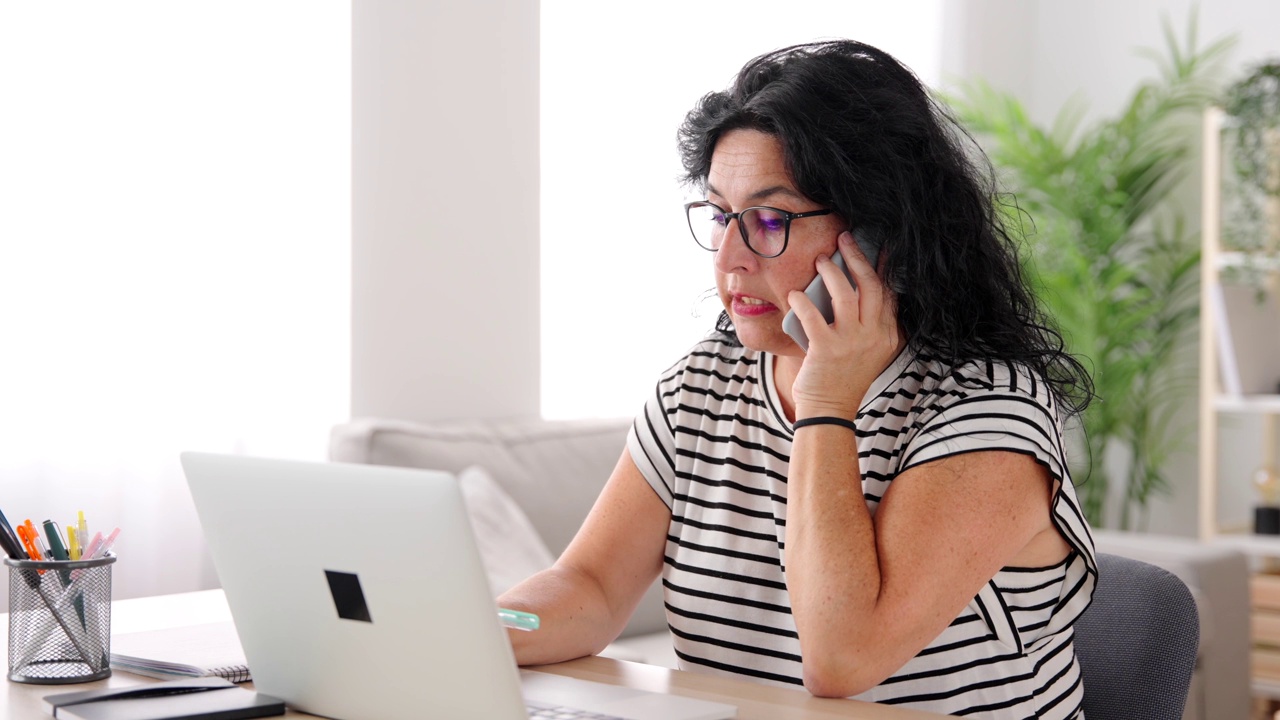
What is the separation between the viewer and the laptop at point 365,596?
893mm

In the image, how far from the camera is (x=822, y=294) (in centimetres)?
140

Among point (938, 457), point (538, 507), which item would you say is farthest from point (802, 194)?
point (538, 507)

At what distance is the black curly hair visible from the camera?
139cm

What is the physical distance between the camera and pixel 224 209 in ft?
8.67

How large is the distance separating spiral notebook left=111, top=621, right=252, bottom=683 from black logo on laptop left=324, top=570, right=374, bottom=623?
270 millimetres

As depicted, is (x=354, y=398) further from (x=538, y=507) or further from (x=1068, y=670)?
(x=1068, y=670)

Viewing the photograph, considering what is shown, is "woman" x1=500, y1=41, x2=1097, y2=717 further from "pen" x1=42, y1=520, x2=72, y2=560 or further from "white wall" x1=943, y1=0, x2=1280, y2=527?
"white wall" x1=943, y1=0, x2=1280, y2=527

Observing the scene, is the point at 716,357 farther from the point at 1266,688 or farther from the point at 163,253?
the point at 1266,688

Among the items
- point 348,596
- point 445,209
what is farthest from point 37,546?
point 445,209

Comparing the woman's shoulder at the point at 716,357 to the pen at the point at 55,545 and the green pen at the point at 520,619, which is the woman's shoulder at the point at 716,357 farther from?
the pen at the point at 55,545

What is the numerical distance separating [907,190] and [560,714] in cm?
67

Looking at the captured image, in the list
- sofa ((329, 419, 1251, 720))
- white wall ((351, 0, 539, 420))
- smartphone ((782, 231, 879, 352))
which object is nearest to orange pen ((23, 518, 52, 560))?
smartphone ((782, 231, 879, 352))

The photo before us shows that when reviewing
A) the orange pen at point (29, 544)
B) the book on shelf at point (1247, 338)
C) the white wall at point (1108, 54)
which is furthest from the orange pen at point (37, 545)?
the white wall at point (1108, 54)

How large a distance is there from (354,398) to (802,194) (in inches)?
66.8
